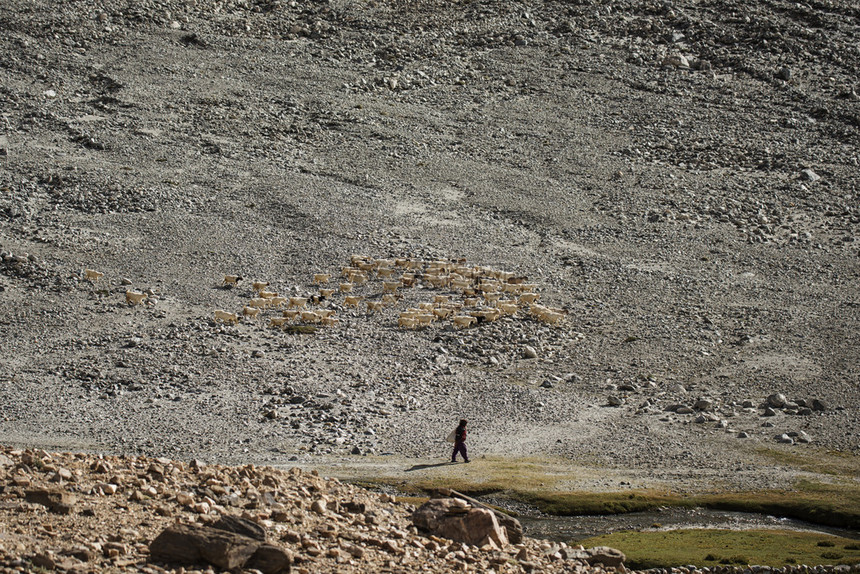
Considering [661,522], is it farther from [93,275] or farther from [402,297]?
[93,275]

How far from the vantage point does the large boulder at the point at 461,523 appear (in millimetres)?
27172

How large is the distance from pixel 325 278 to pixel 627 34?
5164cm

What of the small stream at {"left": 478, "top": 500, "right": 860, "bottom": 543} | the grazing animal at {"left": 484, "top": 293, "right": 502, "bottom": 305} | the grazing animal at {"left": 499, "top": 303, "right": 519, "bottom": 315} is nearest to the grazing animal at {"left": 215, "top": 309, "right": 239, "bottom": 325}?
the grazing animal at {"left": 484, "top": 293, "right": 502, "bottom": 305}

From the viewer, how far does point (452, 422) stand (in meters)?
44.6

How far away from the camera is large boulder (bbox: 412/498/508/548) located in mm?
27172

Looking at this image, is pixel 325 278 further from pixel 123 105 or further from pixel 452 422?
pixel 123 105

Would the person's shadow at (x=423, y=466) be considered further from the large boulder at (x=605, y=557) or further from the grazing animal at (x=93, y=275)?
the grazing animal at (x=93, y=275)

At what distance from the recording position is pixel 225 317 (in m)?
52.5

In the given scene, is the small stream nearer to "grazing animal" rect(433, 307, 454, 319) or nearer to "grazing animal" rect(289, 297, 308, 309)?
"grazing animal" rect(433, 307, 454, 319)

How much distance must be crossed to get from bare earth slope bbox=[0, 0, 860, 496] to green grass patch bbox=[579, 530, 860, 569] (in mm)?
4569

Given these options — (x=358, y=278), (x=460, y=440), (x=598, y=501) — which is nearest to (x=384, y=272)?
(x=358, y=278)

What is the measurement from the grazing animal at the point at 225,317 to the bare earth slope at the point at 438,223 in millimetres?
830

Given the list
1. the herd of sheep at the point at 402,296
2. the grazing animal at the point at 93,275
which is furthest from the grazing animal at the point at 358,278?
the grazing animal at the point at 93,275

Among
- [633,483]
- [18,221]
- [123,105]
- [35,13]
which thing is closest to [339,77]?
[123,105]
